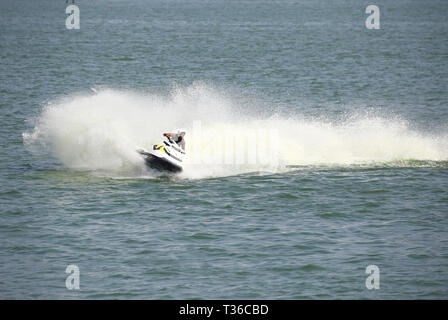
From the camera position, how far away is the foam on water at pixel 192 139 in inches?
1101

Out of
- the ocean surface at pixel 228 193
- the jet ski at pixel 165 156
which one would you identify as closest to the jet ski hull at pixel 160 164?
the jet ski at pixel 165 156

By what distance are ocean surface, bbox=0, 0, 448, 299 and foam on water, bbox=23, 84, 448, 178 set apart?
0.28 feet

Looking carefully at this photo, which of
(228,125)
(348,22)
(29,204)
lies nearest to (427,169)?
(228,125)

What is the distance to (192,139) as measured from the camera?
2878cm

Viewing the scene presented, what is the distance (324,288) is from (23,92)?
35.7 metres

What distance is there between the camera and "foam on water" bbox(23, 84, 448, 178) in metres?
28.0

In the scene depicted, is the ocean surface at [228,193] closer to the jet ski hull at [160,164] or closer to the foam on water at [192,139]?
the foam on water at [192,139]

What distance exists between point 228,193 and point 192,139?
184 inches

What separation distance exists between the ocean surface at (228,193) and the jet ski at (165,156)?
18.5 inches

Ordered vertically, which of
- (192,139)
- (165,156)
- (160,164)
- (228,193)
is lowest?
(228,193)

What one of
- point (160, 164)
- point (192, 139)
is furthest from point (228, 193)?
point (192, 139)

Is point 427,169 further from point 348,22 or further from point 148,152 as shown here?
point 348,22

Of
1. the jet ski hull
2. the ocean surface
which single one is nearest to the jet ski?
the jet ski hull

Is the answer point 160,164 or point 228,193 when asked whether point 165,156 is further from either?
point 228,193
